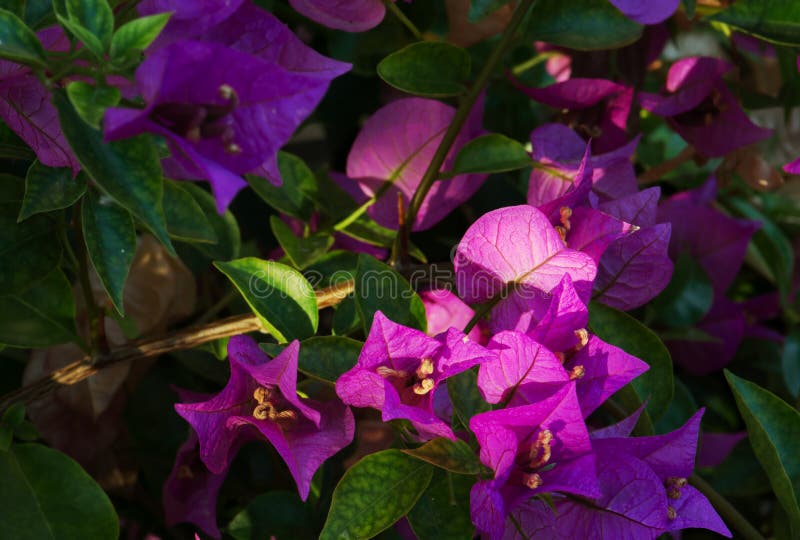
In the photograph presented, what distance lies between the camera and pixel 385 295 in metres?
0.54

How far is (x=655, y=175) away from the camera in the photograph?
0.87 meters

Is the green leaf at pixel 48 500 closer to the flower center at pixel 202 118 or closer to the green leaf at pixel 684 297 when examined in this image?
the flower center at pixel 202 118

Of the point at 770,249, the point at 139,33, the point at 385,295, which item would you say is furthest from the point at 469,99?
the point at 770,249

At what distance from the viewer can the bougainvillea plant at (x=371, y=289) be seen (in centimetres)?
44

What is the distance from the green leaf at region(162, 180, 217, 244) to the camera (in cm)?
57

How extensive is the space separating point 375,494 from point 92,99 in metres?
0.26

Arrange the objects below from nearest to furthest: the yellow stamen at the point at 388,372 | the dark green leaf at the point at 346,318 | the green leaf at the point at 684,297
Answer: the yellow stamen at the point at 388,372 < the dark green leaf at the point at 346,318 < the green leaf at the point at 684,297

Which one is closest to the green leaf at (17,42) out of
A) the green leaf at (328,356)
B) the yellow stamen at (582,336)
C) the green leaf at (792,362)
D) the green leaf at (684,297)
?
the green leaf at (328,356)

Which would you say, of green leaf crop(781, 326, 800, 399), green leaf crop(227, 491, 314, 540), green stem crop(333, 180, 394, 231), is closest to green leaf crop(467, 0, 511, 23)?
green stem crop(333, 180, 394, 231)

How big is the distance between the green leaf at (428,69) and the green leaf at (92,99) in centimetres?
24

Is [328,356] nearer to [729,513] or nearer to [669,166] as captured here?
[729,513]

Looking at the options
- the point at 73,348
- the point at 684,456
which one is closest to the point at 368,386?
the point at 684,456

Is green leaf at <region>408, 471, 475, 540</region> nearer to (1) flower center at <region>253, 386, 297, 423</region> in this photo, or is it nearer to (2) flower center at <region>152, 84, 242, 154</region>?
(1) flower center at <region>253, 386, 297, 423</region>

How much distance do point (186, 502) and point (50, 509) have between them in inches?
3.9
